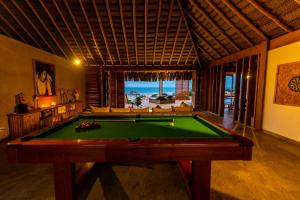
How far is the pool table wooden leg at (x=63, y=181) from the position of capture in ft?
5.84

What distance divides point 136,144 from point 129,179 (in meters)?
1.28

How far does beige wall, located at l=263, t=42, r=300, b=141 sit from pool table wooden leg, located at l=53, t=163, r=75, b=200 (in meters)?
5.22

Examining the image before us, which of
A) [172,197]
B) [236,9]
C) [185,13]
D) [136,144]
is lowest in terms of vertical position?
[172,197]

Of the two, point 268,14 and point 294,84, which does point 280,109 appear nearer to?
point 294,84

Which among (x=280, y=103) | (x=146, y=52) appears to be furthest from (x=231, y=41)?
(x=146, y=52)

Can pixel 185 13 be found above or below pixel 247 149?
above

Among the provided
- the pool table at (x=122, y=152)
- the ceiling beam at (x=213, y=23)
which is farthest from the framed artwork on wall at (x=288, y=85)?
the pool table at (x=122, y=152)

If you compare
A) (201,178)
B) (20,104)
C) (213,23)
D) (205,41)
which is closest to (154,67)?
(205,41)

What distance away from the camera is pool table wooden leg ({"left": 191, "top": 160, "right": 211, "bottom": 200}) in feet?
6.03

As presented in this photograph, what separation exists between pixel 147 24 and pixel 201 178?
20.3ft

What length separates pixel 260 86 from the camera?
545cm

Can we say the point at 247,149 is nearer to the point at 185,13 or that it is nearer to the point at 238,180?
the point at 238,180

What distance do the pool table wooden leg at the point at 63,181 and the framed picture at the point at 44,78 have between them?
5.04m

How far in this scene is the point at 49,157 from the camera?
1659mm
